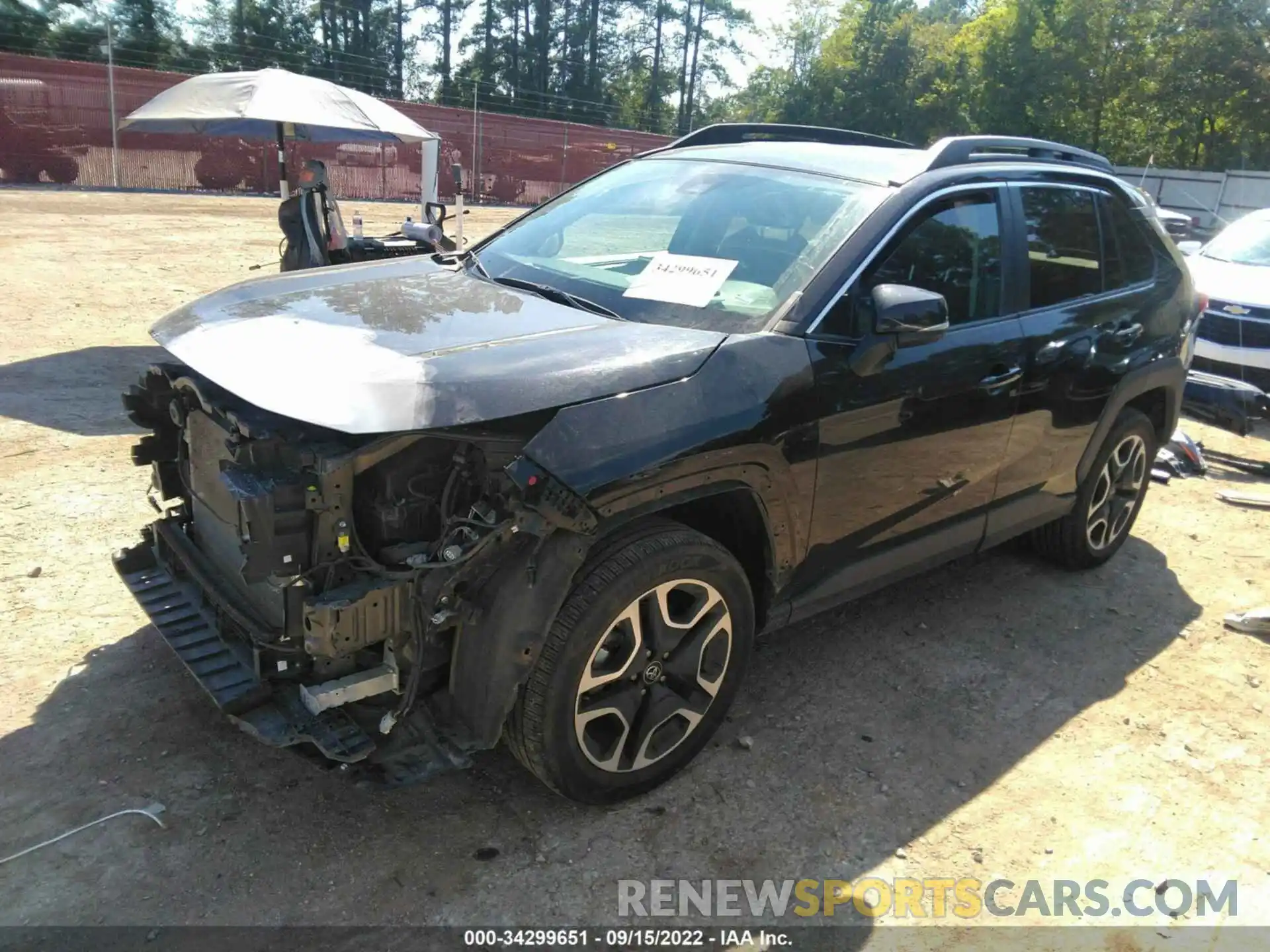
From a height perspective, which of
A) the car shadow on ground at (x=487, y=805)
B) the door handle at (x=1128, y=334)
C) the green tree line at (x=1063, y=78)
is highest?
the green tree line at (x=1063, y=78)

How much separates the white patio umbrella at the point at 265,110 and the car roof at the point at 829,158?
5680 mm

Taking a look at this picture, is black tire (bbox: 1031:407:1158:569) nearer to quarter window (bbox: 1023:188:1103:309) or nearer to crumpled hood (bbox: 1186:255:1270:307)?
quarter window (bbox: 1023:188:1103:309)

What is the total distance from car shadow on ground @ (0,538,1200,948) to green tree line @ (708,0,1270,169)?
123 feet

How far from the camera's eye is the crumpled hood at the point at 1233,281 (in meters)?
8.46

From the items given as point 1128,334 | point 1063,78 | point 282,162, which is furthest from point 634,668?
point 1063,78

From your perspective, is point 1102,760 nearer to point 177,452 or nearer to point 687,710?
point 687,710

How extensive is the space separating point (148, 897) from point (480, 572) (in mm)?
1228

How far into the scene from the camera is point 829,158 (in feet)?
12.2

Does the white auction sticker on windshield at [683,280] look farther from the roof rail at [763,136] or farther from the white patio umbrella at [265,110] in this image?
the white patio umbrella at [265,110]

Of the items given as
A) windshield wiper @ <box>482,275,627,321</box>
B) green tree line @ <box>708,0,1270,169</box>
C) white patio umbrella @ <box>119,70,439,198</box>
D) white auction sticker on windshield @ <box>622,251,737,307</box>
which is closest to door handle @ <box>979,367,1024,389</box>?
white auction sticker on windshield @ <box>622,251,737,307</box>

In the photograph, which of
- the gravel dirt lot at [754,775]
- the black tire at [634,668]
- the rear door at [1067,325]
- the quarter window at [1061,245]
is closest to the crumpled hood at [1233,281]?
the rear door at [1067,325]

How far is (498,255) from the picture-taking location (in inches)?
155

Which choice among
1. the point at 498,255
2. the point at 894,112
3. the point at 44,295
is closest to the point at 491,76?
the point at 894,112

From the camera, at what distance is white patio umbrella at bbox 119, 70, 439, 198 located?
8.34 metres
